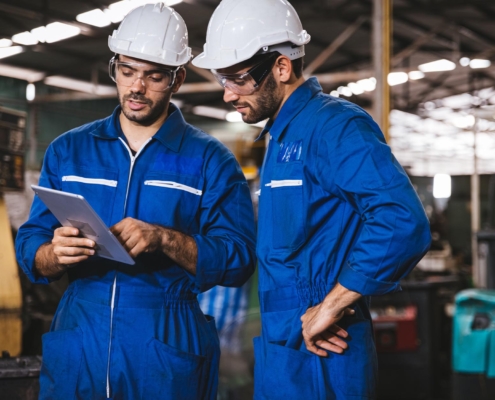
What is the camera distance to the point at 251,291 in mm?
4895

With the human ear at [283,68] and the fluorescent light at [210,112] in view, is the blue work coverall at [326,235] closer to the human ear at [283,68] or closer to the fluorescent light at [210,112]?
the human ear at [283,68]

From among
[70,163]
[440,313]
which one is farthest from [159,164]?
[440,313]

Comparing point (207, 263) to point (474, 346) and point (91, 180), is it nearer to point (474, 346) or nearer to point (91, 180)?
point (91, 180)

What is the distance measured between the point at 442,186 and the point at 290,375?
21.0 meters

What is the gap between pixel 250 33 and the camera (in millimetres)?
1855

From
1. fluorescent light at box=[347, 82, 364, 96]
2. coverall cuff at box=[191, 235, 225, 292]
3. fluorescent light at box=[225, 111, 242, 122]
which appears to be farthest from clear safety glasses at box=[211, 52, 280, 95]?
fluorescent light at box=[225, 111, 242, 122]

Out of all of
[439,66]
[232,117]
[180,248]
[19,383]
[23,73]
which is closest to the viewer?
[180,248]

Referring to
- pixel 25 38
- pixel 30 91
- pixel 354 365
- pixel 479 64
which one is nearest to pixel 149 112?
pixel 354 365

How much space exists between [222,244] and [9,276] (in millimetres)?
2875

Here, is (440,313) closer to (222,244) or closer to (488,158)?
(222,244)

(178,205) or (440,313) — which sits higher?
(178,205)

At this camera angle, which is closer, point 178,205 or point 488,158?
point 178,205

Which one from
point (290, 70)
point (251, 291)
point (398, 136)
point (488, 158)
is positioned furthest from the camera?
point (488, 158)

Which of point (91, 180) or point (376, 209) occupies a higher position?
point (91, 180)
